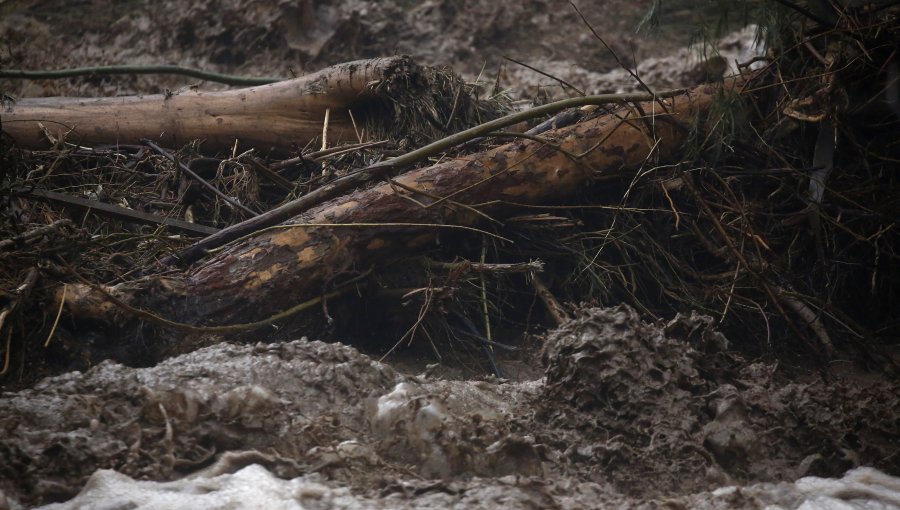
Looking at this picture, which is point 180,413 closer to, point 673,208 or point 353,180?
point 353,180

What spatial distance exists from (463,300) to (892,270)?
5.70ft

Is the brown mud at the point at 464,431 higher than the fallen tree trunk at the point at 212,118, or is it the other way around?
the fallen tree trunk at the point at 212,118

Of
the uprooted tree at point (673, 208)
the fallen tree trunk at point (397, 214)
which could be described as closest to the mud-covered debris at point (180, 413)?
the fallen tree trunk at point (397, 214)

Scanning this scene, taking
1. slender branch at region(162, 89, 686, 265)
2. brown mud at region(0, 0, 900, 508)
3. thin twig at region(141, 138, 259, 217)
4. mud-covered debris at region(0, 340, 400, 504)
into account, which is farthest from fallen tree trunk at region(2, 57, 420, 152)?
mud-covered debris at region(0, 340, 400, 504)

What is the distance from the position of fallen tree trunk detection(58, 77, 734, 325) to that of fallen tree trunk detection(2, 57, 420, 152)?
2.85ft

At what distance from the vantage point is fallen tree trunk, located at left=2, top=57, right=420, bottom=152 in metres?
3.93

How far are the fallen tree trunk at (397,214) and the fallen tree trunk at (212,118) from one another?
2.85 feet

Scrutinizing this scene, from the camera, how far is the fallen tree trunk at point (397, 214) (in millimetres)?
2898

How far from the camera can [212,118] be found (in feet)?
13.0

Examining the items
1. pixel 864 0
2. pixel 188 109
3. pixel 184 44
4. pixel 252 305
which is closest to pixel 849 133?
pixel 864 0

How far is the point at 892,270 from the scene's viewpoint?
3363 millimetres

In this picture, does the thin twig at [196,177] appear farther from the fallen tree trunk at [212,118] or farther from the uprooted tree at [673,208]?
the uprooted tree at [673,208]

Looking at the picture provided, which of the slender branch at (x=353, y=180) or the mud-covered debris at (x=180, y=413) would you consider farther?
the slender branch at (x=353, y=180)

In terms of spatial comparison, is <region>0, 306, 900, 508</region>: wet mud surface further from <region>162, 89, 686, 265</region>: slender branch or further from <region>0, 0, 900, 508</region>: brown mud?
<region>162, 89, 686, 265</region>: slender branch
